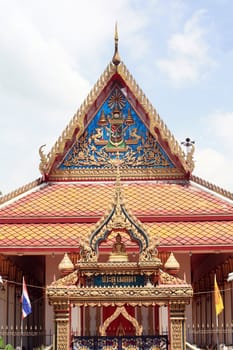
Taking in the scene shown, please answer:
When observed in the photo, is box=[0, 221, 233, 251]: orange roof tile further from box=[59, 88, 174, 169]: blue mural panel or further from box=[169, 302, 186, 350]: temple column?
box=[169, 302, 186, 350]: temple column

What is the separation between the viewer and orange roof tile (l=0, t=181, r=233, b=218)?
782 inches

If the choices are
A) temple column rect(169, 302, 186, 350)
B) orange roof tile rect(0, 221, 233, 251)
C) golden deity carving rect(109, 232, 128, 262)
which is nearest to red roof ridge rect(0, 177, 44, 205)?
orange roof tile rect(0, 221, 233, 251)

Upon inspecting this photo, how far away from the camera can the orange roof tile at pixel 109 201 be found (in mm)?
19875

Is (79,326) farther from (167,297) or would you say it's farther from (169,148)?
(169,148)

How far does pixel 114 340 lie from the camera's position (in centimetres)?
1209

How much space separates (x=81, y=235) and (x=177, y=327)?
700 cm

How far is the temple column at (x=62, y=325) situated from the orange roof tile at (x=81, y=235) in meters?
6.30

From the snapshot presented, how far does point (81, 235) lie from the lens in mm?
18625

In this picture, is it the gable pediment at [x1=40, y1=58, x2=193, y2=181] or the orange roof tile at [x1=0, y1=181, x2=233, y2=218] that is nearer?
the orange roof tile at [x1=0, y1=181, x2=233, y2=218]

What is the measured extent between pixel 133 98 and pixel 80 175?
2.85 m

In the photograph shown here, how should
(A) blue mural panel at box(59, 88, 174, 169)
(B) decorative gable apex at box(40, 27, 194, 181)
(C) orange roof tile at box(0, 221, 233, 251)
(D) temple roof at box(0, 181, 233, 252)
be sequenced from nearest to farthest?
1. (C) orange roof tile at box(0, 221, 233, 251)
2. (D) temple roof at box(0, 181, 233, 252)
3. (B) decorative gable apex at box(40, 27, 194, 181)
4. (A) blue mural panel at box(59, 88, 174, 169)

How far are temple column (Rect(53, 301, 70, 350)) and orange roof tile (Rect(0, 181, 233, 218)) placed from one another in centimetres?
743

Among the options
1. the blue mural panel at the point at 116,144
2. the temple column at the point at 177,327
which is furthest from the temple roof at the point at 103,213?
the temple column at the point at 177,327

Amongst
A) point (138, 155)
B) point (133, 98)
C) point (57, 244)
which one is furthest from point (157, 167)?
point (57, 244)
